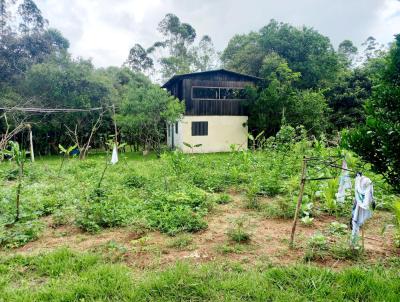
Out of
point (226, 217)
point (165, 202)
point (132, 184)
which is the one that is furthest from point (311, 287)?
point (132, 184)

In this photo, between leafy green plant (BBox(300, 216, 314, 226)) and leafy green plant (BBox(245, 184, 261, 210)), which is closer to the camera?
leafy green plant (BBox(300, 216, 314, 226))

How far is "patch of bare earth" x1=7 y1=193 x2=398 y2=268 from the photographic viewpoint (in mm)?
3297

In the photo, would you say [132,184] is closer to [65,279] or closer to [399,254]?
[65,279]

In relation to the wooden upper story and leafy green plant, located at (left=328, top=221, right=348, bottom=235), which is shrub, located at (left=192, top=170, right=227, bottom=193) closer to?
leafy green plant, located at (left=328, top=221, right=348, bottom=235)

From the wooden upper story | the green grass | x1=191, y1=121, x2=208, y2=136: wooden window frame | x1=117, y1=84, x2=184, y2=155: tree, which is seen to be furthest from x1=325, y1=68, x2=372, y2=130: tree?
the green grass

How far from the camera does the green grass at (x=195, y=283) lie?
257 cm

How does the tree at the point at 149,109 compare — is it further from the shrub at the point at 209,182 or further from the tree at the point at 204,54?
the tree at the point at 204,54

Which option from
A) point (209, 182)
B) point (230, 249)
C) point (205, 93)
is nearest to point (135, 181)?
point (209, 182)

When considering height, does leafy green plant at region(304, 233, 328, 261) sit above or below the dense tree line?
below

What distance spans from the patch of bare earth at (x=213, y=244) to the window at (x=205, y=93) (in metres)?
14.0

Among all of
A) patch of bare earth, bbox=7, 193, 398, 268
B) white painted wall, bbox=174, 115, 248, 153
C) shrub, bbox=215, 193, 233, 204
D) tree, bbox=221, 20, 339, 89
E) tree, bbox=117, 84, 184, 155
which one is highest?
tree, bbox=221, 20, 339, 89

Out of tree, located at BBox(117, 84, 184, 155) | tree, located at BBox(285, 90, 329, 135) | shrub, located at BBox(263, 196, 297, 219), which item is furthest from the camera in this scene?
tree, located at BBox(285, 90, 329, 135)

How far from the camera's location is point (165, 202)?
5.05 meters

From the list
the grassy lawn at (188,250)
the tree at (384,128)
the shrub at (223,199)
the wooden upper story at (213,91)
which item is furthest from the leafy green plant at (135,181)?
the wooden upper story at (213,91)
